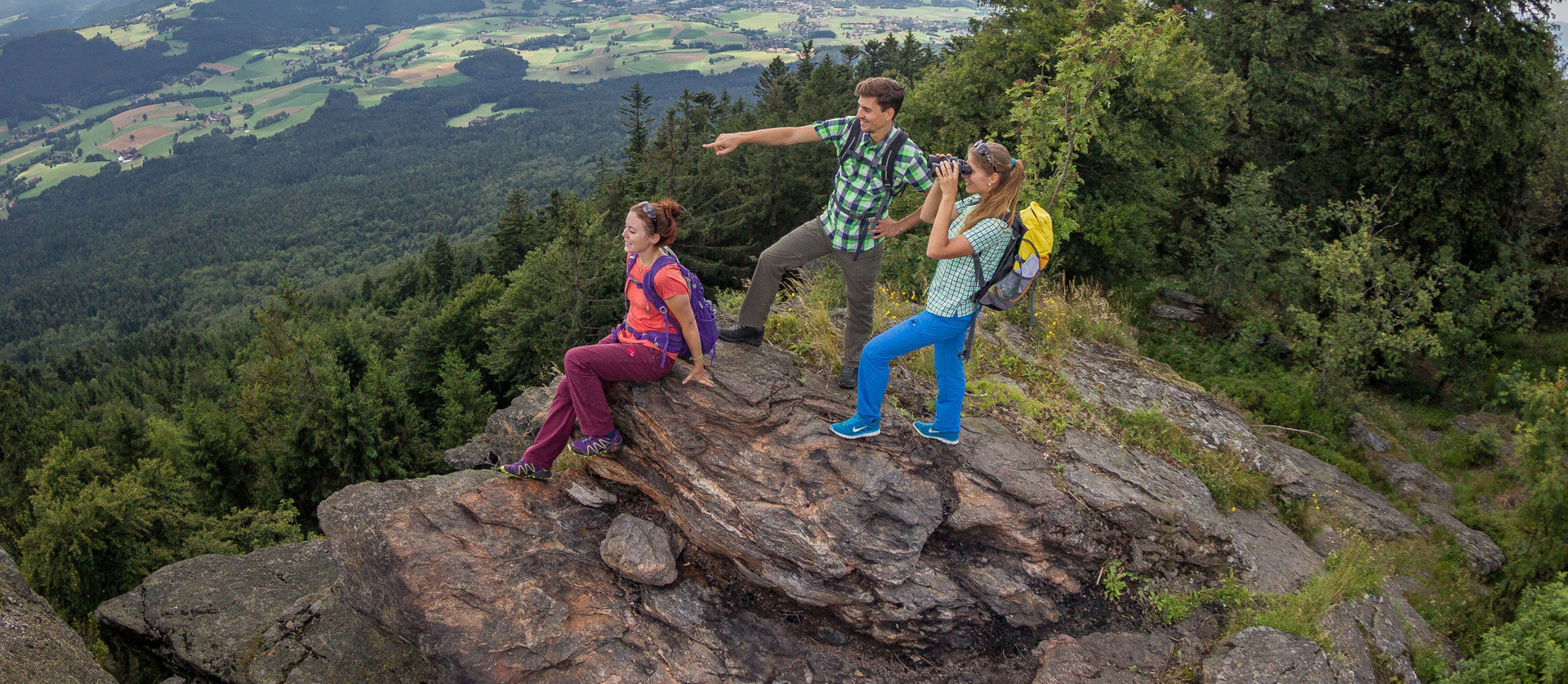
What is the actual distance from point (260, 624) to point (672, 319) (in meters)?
7.07

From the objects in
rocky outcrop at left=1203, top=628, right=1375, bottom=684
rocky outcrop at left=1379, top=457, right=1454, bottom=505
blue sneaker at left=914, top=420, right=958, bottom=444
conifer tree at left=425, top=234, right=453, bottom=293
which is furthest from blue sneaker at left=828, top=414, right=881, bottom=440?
conifer tree at left=425, top=234, right=453, bottom=293

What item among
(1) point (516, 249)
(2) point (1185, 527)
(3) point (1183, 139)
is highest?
(3) point (1183, 139)

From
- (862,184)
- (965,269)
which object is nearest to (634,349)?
(862,184)

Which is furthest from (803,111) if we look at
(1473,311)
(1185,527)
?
(1185,527)

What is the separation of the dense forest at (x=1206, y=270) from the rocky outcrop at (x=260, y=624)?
8.34 m

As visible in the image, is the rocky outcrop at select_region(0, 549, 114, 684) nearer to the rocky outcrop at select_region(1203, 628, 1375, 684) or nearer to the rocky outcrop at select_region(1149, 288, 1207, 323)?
the rocky outcrop at select_region(1203, 628, 1375, 684)

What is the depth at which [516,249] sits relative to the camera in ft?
142

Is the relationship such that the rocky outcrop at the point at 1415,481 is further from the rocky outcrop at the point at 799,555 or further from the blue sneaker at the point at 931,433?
the blue sneaker at the point at 931,433

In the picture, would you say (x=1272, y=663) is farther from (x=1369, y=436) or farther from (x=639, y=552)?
(x=1369, y=436)

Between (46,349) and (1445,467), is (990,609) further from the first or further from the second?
(46,349)

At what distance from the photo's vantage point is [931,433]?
636 cm

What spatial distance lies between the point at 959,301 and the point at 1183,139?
15807 millimetres

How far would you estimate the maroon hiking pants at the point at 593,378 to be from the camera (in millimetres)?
5820

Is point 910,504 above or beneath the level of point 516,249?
above
